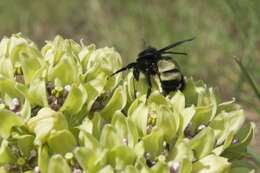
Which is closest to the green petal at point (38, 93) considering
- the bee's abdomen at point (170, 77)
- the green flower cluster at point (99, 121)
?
the green flower cluster at point (99, 121)

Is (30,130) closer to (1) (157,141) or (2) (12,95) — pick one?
(2) (12,95)

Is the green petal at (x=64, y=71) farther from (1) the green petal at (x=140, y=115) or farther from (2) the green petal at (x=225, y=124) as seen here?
(2) the green petal at (x=225, y=124)

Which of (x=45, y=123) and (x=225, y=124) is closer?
(x=45, y=123)

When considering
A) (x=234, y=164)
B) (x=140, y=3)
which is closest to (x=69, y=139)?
A: (x=234, y=164)

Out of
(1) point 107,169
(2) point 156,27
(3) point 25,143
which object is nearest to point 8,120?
(3) point 25,143

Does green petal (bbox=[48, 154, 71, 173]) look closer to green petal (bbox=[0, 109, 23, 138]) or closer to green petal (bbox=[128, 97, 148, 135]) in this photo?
green petal (bbox=[0, 109, 23, 138])

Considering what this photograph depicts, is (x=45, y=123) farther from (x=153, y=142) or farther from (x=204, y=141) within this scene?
(x=204, y=141)
